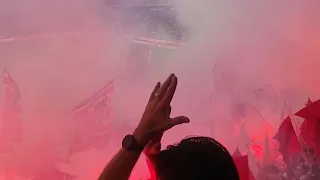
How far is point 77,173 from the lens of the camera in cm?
147

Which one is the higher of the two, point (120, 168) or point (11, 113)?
point (120, 168)

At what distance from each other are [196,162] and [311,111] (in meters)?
0.77

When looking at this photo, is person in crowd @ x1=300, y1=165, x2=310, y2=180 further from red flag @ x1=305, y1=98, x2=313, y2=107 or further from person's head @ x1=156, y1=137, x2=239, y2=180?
person's head @ x1=156, y1=137, x2=239, y2=180

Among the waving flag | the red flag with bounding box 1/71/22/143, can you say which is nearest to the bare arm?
the waving flag

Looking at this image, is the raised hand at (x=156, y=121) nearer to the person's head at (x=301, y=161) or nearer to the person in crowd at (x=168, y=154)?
the person in crowd at (x=168, y=154)

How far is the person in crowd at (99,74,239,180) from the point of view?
0.61 metres

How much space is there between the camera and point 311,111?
128 centimetres

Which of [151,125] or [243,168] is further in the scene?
[243,168]

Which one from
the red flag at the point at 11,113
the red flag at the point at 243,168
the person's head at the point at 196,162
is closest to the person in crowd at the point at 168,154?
the person's head at the point at 196,162

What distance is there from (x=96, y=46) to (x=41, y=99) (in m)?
0.26

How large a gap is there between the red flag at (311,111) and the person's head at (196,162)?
73 centimetres

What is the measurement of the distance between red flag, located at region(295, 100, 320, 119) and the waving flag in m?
0.60

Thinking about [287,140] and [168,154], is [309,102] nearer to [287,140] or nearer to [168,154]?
[287,140]

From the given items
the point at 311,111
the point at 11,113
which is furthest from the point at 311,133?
the point at 11,113
